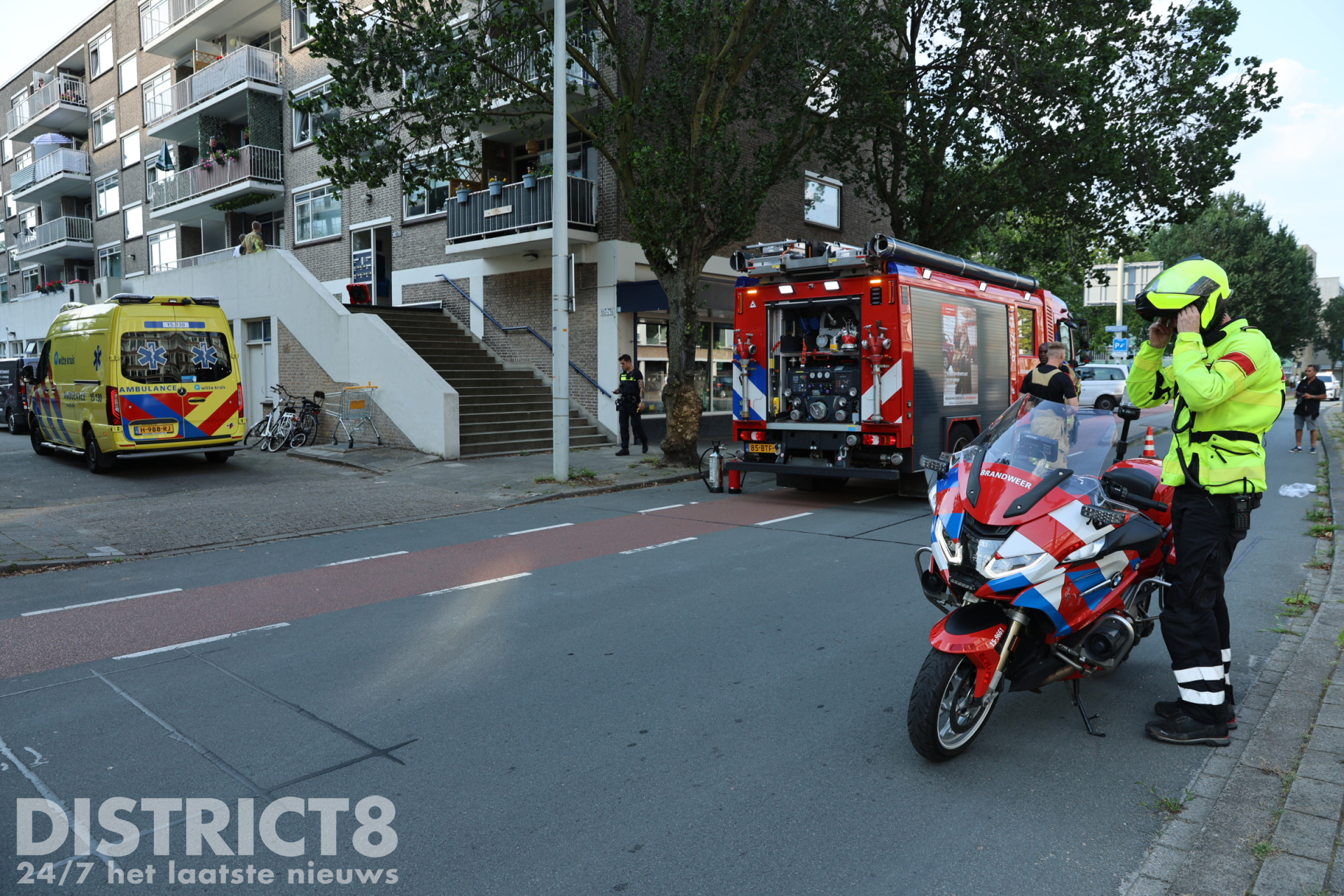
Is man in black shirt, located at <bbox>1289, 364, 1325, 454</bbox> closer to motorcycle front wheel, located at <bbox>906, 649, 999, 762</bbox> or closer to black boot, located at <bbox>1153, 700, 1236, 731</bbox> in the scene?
black boot, located at <bbox>1153, 700, 1236, 731</bbox>

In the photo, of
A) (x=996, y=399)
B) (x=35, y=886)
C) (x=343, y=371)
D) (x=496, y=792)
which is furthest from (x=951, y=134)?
(x=35, y=886)

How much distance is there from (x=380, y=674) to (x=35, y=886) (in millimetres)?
2062

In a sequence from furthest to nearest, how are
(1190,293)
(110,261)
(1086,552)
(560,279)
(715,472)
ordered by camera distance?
1. (110,261)
2. (560,279)
3. (715,472)
4. (1190,293)
5. (1086,552)

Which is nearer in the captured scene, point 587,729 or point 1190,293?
point 1190,293

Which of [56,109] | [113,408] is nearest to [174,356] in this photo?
[113,408]

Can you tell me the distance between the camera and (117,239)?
36125 mm

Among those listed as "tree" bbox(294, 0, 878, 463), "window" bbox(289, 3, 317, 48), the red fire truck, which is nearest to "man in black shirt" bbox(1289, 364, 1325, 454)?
the red fire truck

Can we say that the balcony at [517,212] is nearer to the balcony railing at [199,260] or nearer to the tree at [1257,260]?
the balcony railing at [199,260]

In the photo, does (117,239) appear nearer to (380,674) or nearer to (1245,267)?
(380,674)

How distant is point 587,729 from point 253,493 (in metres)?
9.56

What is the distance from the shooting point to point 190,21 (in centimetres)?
2850

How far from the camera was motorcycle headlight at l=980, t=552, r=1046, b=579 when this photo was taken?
11.7 feet

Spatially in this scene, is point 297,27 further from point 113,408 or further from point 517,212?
point 113,408

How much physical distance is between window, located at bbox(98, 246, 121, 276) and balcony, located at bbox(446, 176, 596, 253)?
2421 centimetres
